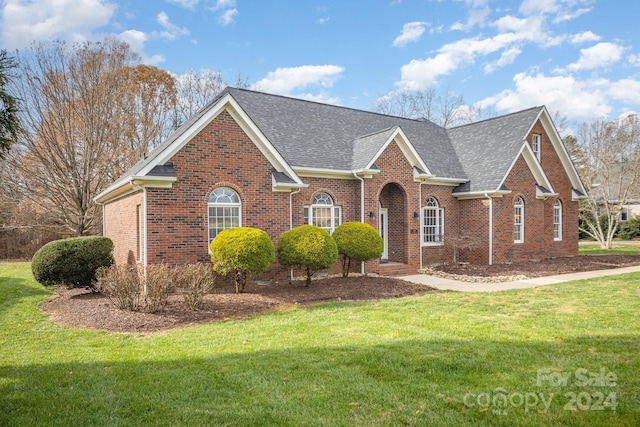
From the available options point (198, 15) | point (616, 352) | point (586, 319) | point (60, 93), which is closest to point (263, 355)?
point (616, 352)

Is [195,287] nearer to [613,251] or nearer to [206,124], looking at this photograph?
[206,124]

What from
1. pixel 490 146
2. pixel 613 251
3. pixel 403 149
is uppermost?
pixel 490 146

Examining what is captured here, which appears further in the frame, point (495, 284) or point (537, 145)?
point (537, 145)

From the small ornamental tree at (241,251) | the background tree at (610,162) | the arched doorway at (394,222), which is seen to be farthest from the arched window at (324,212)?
the background tree at (610,162)

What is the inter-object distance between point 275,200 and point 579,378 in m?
9.79

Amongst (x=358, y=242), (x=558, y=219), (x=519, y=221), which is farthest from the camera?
(x=558, y=219)

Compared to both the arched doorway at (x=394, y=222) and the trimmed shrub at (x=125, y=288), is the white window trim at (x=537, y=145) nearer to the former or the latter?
the arched doorway at (x=394, y=222)

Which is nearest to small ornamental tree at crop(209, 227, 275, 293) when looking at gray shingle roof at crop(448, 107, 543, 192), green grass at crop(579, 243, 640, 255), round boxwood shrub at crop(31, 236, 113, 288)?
round boxwood shrub at crop(31, 236, 113, 288)

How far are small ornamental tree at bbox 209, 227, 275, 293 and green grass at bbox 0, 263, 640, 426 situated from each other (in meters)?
2.22

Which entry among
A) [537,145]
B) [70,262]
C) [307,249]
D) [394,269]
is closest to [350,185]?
[394,269]

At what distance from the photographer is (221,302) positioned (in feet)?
33.1

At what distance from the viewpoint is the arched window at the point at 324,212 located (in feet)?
49.6

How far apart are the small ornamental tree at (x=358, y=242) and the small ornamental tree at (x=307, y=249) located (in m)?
1.32

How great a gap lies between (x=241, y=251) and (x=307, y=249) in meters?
2.00
